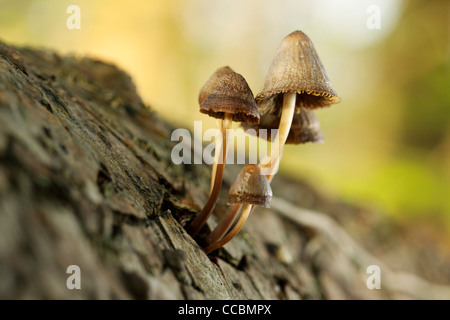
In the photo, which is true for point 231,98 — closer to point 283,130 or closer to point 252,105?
point 252,105

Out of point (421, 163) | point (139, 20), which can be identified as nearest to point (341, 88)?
point (421, 163)

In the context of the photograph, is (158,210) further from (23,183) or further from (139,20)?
(139,20)

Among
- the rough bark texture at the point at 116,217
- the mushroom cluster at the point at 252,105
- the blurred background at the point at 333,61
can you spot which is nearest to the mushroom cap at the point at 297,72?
the mushroom cluster at the point at 252,105

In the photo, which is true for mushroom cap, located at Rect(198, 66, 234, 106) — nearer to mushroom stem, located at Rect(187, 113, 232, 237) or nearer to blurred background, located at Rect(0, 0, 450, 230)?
mushroom stem, located at Rect(187, 113, 232, 237)

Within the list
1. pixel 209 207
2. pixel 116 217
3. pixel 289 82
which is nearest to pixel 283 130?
pixel 289 82

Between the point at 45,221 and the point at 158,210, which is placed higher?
the point at 45,221

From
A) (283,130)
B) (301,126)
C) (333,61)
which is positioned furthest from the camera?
(333,61)
